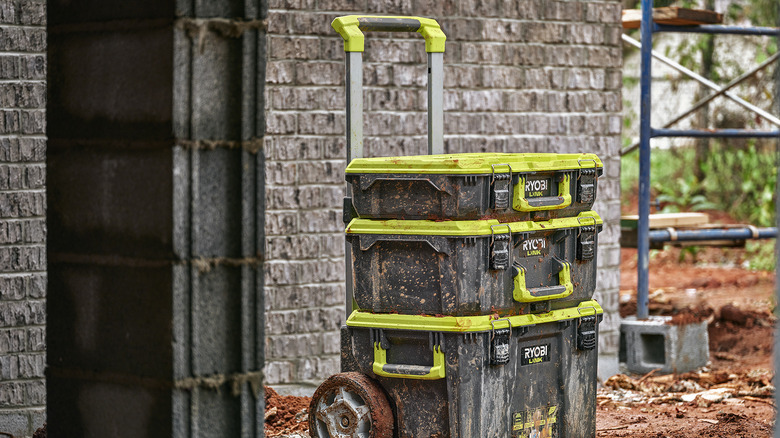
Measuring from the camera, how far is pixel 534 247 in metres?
5.41

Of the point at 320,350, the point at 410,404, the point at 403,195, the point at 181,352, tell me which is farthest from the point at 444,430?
the point at 320,350

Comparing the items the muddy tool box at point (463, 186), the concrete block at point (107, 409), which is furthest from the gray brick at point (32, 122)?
the concrete block at point (107, 409)

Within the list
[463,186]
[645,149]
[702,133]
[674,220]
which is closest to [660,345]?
[674,220]

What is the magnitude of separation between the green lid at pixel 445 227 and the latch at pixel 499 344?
44 centimetres

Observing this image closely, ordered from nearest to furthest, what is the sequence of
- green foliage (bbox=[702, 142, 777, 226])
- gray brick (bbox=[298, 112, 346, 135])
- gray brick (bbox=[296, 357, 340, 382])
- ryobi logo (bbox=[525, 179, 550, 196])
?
ryobi logo (bbox=[525, 179, 550, 196])
gray brick (bbox=[298, 112, 346, 135])
gray brick (bbox=[296, 357, 340, 382])
green foliage (bbox=[702, 142, 777, 226])

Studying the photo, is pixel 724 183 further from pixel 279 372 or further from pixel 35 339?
pixel 35 339

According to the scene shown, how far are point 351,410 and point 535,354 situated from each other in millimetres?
955

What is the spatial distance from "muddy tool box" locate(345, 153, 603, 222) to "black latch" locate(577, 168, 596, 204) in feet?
0.25

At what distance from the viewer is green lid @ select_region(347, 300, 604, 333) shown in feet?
16.7

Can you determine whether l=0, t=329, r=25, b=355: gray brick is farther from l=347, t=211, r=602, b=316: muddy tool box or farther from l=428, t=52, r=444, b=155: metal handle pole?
l=428, t=52, r=444, b=155: metal handle pole

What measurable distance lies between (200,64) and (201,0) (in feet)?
0.80

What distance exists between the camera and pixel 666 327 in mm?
8250

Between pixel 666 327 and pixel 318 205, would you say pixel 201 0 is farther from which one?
pixel 666 327

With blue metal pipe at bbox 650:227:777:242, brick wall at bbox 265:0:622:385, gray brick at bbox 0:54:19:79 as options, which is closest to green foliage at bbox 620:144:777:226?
blue metal pipe at bbox 650:227:777:242
